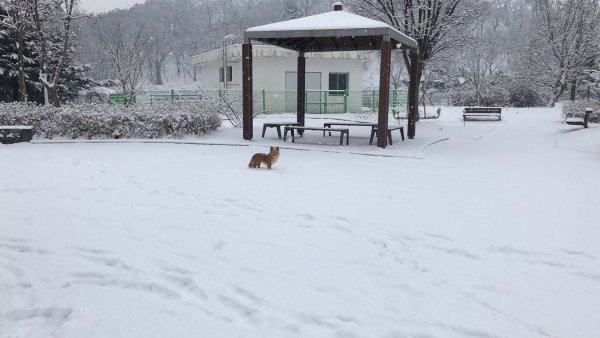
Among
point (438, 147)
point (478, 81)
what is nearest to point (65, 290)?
point (438, 147)

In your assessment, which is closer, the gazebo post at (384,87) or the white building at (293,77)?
the gazebo post at (384,87)

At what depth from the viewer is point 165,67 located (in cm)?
8438

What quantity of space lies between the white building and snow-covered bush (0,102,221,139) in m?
10.8

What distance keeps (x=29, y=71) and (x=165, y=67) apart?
6680 cm

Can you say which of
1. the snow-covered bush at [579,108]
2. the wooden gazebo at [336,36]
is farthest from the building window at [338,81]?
the wooden gazebo at [336,36]

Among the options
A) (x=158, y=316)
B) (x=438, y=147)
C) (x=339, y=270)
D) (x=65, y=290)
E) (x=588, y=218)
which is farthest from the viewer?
(x=438, y=147)

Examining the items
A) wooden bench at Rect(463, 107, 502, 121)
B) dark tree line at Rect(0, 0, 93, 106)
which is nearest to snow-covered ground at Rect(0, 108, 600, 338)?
dark tree line at Rect(0, 0, 93, 106)

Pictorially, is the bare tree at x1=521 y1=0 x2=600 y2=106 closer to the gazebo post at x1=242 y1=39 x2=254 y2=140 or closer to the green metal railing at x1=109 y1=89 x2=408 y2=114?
the green metal railing at x1=109 y1=89 x2=408 y2=114

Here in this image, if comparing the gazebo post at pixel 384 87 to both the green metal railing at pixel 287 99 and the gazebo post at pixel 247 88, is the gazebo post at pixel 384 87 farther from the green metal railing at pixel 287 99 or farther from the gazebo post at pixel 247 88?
the green metal railing at pixel 287 99

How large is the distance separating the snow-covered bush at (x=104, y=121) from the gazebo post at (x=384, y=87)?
5.17 meters

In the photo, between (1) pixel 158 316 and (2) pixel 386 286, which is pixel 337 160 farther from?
(1) pixel 158 316

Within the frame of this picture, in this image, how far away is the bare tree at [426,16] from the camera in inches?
658

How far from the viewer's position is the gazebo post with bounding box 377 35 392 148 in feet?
33.9

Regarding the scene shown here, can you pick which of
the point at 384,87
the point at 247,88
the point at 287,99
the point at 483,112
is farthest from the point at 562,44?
the point at 247,88
